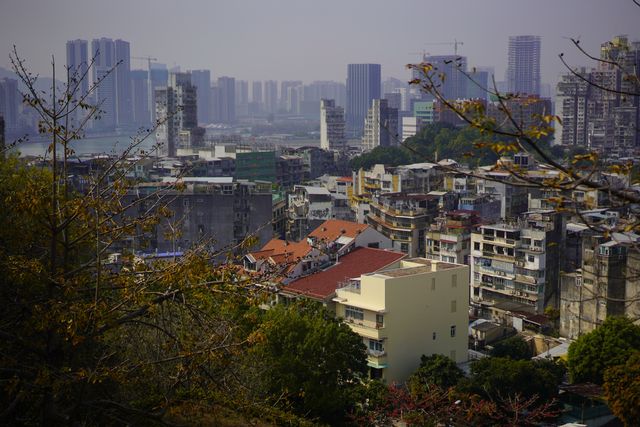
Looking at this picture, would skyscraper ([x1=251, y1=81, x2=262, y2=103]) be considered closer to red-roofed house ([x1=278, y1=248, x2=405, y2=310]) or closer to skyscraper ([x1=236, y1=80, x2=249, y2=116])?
skyscraper ([x1=236, y1=80, x2=249, y2=116])

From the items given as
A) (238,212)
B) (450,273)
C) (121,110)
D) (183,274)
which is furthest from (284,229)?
(121,110)

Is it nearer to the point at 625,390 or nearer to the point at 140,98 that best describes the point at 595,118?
the point at 625,390

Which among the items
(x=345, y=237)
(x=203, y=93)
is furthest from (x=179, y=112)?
(x=203, y=93)

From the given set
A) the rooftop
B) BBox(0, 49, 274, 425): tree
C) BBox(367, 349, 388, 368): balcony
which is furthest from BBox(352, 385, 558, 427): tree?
BBox(0, 49, 274, 425): tree

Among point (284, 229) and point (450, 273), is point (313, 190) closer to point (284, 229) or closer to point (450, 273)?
point (284, 229)

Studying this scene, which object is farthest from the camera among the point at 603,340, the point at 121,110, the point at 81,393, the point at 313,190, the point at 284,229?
the point at 121,110

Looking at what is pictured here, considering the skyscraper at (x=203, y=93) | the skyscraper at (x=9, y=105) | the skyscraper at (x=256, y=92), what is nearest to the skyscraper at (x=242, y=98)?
the skyscraper at (x=256, y=92)

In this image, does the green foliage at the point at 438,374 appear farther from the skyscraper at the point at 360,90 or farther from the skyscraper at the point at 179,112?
the skyscraper at the point at 360,90
